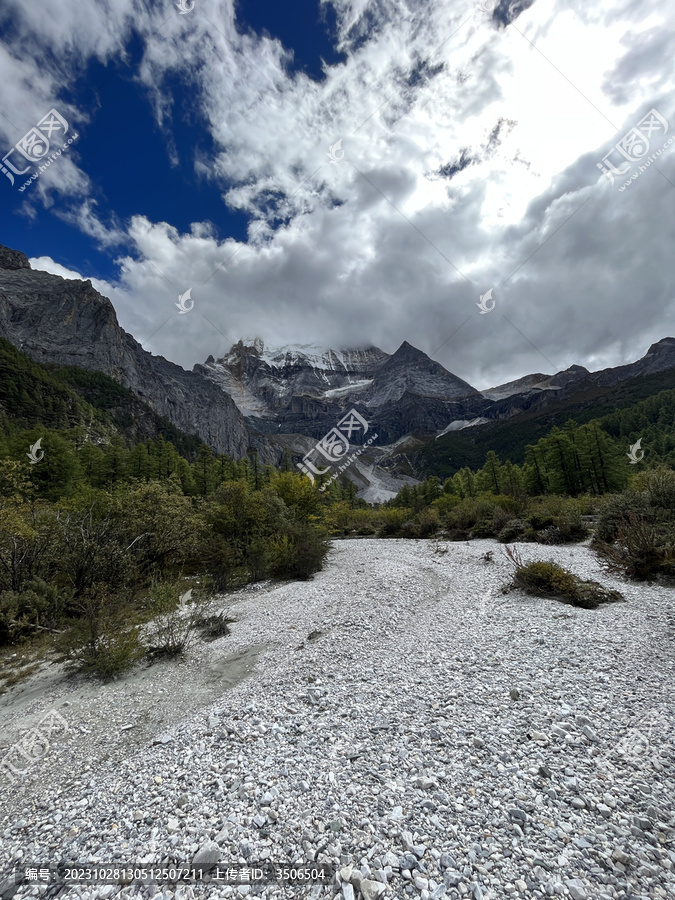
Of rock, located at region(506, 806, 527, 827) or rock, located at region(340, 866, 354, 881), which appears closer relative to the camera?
rock, located at region(340, 866, 354, 881)

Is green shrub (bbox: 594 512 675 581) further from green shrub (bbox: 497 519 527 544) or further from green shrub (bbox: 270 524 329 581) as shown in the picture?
green shrub (bbox: 270 524 329 581)

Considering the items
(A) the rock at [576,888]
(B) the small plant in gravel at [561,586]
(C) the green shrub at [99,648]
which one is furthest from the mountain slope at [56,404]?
(A) the rock at [576,888]

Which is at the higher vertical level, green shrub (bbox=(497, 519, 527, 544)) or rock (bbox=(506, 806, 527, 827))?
rock (bbox=(506, 806, 527, 827))

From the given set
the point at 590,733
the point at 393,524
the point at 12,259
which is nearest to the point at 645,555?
the point at 590,733

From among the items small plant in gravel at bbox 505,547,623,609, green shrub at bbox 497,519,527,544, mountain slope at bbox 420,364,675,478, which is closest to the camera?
small plant in gravel at bbox 505,547,623,609

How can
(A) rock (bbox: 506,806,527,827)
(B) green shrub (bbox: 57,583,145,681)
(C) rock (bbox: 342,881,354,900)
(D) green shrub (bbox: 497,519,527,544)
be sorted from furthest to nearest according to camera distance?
(D) green shrub (bbox: 497,519,527,544) < (B) green shrub (bbox: 57,583,145,681) < (A) rock (bbox: 506,806,527,827) < (C) rock (bbox: 342,881,354,900)

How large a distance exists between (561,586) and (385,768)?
6.91 metres

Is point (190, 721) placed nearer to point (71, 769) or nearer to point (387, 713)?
point (71, 769)

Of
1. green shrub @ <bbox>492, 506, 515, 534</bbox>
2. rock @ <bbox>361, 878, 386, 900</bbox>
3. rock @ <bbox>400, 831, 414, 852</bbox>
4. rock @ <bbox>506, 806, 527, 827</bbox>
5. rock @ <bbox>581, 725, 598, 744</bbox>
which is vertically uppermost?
rock @ <bbox>361, 878, 386, 900</bbox>

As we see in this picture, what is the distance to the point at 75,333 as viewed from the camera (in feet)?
427

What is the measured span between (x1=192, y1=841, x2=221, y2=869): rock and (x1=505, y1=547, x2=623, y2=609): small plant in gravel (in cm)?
821

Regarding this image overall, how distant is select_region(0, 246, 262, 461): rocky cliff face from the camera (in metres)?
123

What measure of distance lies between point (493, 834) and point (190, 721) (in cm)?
391

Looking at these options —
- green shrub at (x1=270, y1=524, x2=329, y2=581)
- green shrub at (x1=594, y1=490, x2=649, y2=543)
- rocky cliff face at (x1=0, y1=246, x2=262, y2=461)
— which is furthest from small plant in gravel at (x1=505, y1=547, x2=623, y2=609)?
rocky cliff face at (x1=0, y1=246, x2=262, y2=461)
